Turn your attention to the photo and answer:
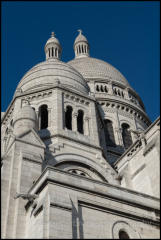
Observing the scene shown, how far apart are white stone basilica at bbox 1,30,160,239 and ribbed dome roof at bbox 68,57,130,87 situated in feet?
16.2

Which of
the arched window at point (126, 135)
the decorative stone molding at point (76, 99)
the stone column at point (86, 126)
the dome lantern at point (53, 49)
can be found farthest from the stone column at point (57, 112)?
the dome lantern at point (53, 49)

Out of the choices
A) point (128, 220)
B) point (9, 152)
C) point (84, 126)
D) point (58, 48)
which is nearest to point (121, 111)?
point (58, 48)

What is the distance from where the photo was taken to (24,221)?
52.9 feet

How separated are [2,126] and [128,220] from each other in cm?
1453

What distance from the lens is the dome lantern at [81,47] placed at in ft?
160

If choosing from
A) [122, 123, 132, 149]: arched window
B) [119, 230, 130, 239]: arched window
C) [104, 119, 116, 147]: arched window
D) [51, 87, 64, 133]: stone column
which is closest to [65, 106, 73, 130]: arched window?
[51, 87, 64, 133]: stone column

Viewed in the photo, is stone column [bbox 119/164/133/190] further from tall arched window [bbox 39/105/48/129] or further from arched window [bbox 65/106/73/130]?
tall arched window [bbox 39/105/48/129]

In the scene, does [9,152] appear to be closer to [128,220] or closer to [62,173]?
[62,173]

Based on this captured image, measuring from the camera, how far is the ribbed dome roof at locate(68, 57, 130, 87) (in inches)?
1581

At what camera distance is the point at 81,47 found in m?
49.7

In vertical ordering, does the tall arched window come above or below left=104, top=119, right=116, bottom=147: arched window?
below

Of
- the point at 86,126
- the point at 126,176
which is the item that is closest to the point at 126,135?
the point at 86,126

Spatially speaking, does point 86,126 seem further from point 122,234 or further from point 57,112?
point 122,234

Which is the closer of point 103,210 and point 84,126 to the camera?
point 103,210
